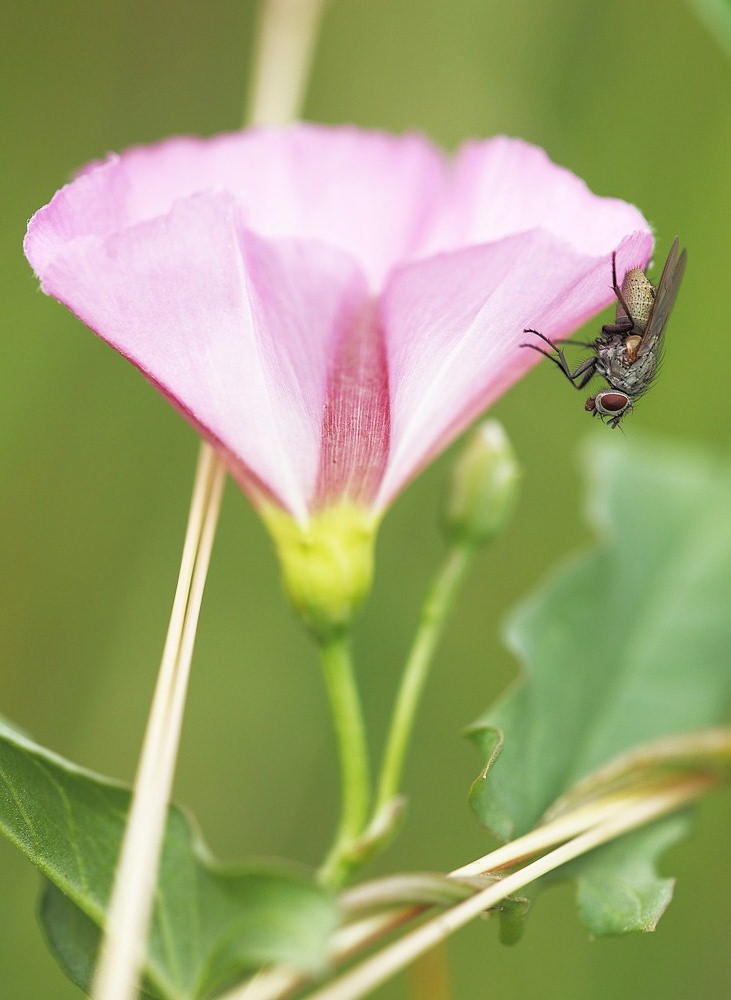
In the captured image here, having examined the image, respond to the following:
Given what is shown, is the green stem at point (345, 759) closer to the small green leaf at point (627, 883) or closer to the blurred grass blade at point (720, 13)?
the small green leaf at point (627, 883)

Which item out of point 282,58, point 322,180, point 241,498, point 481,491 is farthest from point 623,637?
point 241,498

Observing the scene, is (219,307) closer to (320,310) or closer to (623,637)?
(320,310)

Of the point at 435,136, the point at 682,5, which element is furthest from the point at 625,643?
the point at 682,5

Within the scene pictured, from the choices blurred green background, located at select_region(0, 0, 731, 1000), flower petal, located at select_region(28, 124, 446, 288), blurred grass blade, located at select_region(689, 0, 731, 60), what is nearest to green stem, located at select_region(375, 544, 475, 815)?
flower petal, located at select_region(28, 124, 446, 288)

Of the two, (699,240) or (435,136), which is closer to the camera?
(699,240)

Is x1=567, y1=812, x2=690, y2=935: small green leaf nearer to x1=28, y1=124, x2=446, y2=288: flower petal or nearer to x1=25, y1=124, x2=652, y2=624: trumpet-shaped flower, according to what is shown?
x1=25, y1=124, x2=652, y2=624: trumpet-shaped flower

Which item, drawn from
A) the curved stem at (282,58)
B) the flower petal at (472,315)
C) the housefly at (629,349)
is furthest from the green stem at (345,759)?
the curved stem at (282,58)

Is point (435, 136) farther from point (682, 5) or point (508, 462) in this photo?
point (508, 462)
